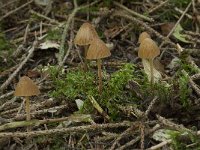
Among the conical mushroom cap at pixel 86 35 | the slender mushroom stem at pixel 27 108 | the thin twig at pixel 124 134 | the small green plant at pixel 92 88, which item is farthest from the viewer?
the conical mushroom cap at pixel 86 35

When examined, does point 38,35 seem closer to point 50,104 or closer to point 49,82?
point 49,82

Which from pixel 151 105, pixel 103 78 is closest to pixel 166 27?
pixel 103 78

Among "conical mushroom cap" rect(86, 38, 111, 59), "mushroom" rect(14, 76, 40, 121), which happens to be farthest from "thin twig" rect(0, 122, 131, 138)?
"conical mushroom cap" rect(86, 38, 111, 59)

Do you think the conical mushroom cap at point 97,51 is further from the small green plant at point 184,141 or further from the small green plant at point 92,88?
the small green plant at point 184,141

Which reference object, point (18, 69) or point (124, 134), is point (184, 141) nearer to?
point (124, 134)

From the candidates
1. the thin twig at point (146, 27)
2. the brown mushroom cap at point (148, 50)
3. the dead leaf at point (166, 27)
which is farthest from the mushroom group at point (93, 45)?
the dead leaf at point (166, 27)

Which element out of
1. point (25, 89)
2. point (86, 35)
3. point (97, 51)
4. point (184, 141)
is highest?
point (86, 35)

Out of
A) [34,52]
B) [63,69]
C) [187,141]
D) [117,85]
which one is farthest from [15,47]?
[187,141]

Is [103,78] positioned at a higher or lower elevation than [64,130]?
higher
